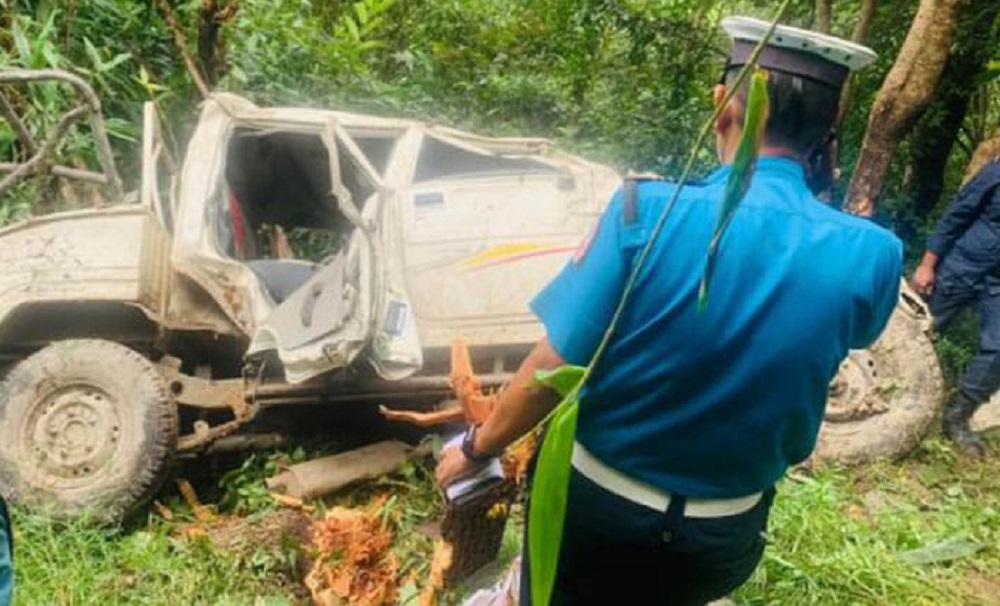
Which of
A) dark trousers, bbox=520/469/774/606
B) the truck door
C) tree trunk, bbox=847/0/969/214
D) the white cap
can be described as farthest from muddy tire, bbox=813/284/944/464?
the white cap

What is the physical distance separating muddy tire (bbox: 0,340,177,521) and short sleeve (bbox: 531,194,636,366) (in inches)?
108

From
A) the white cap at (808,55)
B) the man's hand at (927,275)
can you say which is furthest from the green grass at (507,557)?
the white cap at (808,55)

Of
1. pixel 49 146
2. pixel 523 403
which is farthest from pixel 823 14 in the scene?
pixel 523 403

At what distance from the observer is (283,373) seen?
4.10m

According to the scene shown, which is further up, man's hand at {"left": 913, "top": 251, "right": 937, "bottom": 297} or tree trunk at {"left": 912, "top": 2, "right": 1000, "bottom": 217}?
tree trunk at {"left": 912, "top": 2, "right": 1000, "bottom": 217}

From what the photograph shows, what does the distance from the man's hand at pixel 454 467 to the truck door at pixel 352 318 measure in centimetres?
179

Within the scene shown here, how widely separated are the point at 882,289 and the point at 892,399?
338cm

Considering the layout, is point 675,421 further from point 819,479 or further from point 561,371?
point 819,479

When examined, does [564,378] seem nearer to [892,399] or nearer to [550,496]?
[550,496]

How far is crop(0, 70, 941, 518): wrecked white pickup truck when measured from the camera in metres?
3.76

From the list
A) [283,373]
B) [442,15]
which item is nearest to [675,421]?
[283,373]

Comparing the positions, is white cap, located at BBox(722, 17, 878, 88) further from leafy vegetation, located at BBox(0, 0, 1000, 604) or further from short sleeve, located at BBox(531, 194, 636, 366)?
leafy vegetation, located at BBox(0, 0, 1000, 604)

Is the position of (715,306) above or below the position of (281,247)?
above

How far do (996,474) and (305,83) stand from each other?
17.7 feet
